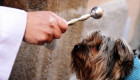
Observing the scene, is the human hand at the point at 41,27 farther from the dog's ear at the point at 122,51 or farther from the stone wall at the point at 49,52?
the dog's ear at the point at 122,51

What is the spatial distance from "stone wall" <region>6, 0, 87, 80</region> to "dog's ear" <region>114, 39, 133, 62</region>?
491 mm

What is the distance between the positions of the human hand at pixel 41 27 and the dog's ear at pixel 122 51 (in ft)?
4.55

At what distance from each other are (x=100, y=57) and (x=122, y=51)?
0.28m

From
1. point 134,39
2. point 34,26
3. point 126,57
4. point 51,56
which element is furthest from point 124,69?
point 134,39

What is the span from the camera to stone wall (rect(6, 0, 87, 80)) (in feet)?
8.69

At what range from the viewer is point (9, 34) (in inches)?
51.1

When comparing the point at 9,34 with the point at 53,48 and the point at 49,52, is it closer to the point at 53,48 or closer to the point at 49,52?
the point at 53,48

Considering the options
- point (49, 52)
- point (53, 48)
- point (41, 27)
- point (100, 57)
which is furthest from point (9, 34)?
point (100, 57)

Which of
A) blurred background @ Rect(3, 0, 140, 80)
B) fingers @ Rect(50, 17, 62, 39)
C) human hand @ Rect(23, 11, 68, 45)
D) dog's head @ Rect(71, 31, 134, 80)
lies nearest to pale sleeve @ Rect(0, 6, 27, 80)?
human hand @ Rect(23, 11, 68, 45)

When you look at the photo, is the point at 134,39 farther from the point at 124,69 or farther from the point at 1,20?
the point at 1,20

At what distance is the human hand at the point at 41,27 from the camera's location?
1.35m

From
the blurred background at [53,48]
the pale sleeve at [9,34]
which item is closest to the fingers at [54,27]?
the pale sleeve at [9,34]

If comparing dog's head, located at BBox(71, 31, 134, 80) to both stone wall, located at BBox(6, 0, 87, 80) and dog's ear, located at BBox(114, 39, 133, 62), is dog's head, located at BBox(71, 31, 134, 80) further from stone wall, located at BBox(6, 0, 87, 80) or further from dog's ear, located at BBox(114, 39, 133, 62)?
stone wall, located at BBox(6, 0, 87, 80)

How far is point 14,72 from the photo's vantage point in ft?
9.66
